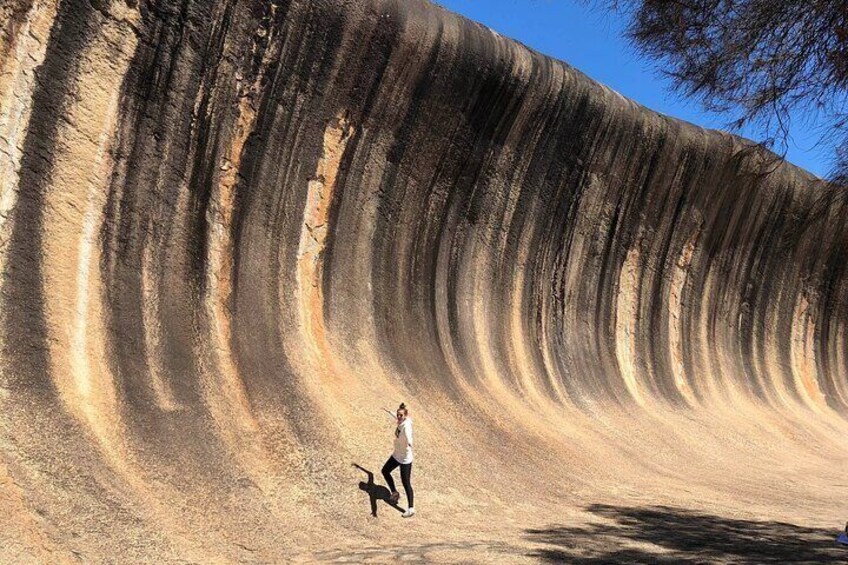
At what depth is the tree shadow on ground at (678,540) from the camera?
619 cm

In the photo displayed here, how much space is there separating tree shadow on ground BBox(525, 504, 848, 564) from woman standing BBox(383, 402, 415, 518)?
1031mm

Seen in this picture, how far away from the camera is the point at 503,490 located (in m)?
8.52

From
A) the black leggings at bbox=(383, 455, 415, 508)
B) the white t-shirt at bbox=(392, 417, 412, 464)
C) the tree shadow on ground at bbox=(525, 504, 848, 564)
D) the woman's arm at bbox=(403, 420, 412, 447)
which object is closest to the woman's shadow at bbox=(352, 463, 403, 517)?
the black leggings at bbox=(383, 455, 415, 508)

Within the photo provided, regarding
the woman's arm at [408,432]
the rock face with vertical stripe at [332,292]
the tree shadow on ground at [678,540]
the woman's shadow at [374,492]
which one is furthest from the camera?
the woman's shadow at [374,492]

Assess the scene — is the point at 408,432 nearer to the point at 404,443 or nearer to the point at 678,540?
the point at 404,443

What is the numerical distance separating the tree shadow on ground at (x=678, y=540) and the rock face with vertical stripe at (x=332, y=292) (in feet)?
1.35

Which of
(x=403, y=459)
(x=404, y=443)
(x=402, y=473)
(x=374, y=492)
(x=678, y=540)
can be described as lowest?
(x=678, y=540)

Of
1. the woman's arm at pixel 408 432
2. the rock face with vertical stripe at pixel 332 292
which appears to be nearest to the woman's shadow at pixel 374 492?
the rock face with vertical stripe at pixel 332 292

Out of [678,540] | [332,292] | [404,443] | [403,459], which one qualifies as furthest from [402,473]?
[332,292]

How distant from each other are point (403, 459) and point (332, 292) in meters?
2.61

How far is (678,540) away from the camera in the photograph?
6.98 m

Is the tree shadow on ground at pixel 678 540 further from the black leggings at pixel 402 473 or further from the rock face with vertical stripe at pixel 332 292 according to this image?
the black leggings at pixel 402 473

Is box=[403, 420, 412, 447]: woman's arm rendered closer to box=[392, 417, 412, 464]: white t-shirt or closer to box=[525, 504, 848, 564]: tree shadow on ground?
box=[392, 417, 412, 464]: white t-shirt

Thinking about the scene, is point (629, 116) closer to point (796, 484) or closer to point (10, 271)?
point (796, 484)
